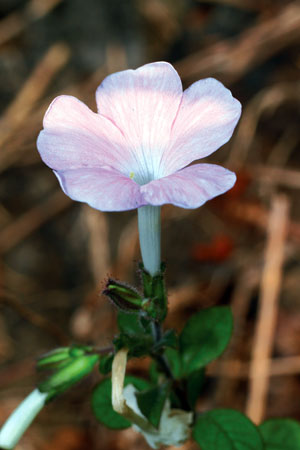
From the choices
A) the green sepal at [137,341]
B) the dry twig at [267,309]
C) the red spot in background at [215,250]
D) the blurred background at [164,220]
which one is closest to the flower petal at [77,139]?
the green sepal at [137,341]

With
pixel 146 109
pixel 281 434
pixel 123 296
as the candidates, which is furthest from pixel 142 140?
pixel 281 434

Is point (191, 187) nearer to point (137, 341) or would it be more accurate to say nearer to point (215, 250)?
point (137, 341)

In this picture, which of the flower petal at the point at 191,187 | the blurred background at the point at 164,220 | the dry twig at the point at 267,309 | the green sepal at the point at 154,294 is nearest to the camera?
the flower petal at the point at 191,187

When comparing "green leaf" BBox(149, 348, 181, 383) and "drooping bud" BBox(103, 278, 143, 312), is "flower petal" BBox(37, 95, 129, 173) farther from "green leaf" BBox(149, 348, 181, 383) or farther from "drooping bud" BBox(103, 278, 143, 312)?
"green leaf" BBox(149, 348, 181, 383)

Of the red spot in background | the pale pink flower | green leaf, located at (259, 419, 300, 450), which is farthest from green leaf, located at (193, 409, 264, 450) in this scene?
the red spot in background

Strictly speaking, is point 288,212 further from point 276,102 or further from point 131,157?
point 131,157

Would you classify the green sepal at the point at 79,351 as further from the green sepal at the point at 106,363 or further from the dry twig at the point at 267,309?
the dry twig at the point at 267,309
